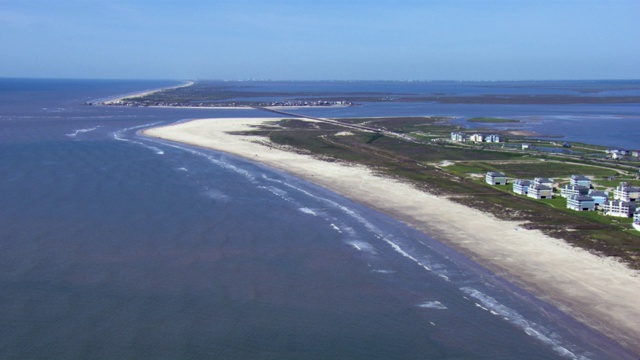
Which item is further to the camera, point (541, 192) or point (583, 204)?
point (541, 192)

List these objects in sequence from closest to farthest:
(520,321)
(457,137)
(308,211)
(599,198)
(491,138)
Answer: (520,321)
(308,211)
(599,198)
(491,138)
(457,137)

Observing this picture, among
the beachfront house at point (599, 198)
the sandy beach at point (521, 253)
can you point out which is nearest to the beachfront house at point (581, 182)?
the beachfront house at point (599, 198)

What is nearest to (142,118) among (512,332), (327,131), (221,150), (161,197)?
(327,131)

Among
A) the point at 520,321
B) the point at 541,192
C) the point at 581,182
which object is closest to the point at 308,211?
the point at 541,192

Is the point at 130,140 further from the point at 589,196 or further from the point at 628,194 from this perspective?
the point at 628,194

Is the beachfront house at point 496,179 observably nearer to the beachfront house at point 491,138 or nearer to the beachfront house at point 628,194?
the beachfront house at point 628,194

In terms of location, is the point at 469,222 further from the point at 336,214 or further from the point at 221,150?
the point at 221,150

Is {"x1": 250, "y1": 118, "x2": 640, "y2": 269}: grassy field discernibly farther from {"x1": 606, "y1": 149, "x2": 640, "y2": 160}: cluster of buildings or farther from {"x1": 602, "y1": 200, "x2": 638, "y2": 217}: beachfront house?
{"x1": 606, "y1": 149, "x2": 640, "y2": 160}: cluster of buildings
